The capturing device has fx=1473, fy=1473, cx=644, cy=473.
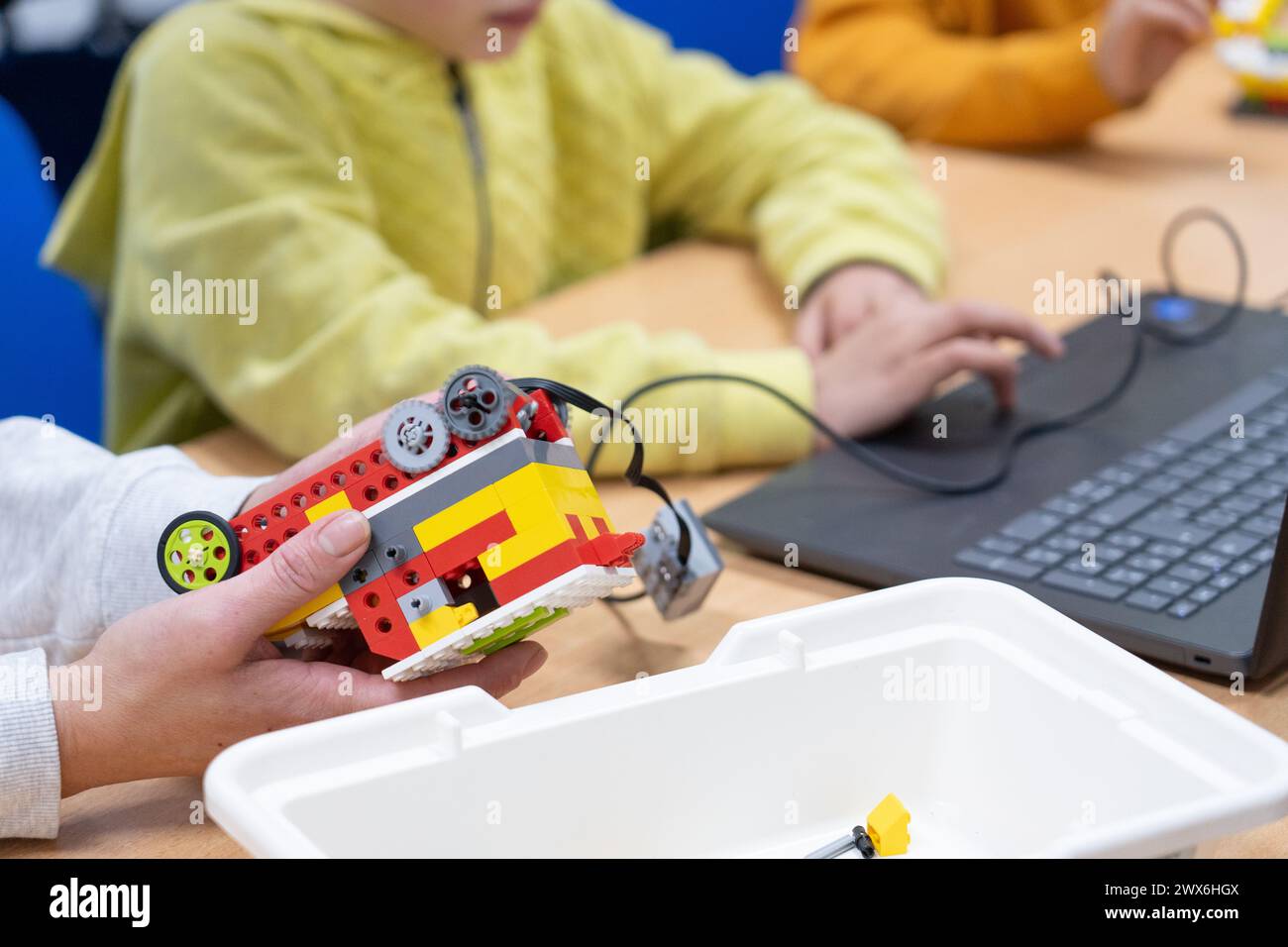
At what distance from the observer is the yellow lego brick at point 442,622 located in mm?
506

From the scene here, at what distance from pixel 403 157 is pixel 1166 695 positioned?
68 centimetres

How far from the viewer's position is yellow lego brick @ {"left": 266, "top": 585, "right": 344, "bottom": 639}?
518 millimetres

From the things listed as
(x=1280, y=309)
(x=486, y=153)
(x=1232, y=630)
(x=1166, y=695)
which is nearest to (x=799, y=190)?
(x=486, y=153)

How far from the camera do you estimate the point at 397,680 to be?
531 mm

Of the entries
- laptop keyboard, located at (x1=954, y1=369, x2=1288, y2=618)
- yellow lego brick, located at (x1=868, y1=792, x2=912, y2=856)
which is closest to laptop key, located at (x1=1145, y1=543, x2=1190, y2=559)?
laptop keyboard, located at (x1=954, y1=369, x2=1288, y2=618)

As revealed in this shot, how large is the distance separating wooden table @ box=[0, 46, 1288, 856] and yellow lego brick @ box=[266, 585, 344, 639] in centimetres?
8

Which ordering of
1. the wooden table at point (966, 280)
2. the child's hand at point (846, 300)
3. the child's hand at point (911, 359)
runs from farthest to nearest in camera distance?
1. the child's hand at point (846, 300)
2. the child's hand at point (911, 359)
3. the wooden table at point (966, 280)

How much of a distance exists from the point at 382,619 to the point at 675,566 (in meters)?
0.17

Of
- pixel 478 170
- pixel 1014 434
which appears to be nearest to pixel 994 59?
pixel 478 170

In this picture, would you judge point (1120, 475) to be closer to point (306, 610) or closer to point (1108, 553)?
point (1108, 553)

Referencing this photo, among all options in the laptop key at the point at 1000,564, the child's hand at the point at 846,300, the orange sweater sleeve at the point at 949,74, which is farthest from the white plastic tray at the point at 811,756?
the orange sweater sleeve at the point at 949,74

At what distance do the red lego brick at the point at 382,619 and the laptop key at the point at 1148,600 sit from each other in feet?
1.00

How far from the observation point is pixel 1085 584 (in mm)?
635

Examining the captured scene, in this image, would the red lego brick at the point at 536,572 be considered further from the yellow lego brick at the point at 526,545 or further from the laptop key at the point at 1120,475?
the laptop key at the point at 1120,475
